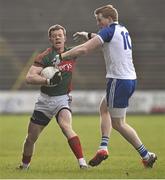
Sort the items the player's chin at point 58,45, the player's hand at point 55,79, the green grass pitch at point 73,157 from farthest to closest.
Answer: the player's chin at point 58,45, the player's hand at point 55,79, the green grass pitch at point 73,157

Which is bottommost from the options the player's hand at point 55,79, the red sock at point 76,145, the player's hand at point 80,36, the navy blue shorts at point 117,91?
the red sock at point 76,145

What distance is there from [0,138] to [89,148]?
3392 millimetres

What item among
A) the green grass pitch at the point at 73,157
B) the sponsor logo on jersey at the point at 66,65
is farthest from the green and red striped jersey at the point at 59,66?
the green grass pitch at the point at 73,157

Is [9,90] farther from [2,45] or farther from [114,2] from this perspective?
[114,2]

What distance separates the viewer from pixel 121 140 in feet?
51.1

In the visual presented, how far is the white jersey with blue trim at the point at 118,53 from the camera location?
9.15 m

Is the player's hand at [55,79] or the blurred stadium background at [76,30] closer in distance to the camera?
the player's hand at [55,79]

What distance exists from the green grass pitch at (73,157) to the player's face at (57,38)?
5.17 feet

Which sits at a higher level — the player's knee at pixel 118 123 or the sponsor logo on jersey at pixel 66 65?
the sponsor logo on jersey at pixel 66 65

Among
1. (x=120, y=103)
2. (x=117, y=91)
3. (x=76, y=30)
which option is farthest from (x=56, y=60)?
(x=76, y=30)

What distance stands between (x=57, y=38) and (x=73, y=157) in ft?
9.01

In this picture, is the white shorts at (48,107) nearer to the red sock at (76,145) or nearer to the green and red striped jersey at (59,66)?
the green and red striped jersey at (59,66)

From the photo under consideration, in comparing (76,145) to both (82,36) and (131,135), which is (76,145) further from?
(82,36)

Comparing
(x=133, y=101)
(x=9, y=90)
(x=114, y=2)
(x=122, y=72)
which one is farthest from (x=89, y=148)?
(x=114, y=2)
